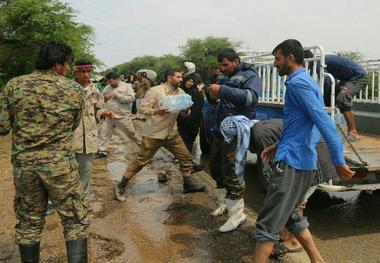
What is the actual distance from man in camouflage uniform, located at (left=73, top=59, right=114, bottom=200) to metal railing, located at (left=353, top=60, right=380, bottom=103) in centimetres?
424

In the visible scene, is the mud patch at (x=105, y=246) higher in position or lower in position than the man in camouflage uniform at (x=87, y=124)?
lower

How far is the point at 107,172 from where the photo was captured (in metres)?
7.09

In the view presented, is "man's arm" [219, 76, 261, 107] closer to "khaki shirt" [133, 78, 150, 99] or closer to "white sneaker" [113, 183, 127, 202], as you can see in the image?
"white sneaker" [113, 183, 127, 202]

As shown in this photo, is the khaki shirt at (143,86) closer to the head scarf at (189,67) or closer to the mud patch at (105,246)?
the head scarf at (189,67)

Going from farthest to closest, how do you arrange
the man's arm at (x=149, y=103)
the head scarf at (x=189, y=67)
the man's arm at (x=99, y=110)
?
the head scarf at (x=189, y=67) → the man's arm at (x=149, y=103) → the man's arm at (x=99, y=110)

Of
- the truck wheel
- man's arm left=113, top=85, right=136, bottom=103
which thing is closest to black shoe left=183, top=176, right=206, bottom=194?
the truck wheel

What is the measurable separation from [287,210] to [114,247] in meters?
1.78

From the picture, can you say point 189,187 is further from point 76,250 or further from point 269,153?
point 76,250

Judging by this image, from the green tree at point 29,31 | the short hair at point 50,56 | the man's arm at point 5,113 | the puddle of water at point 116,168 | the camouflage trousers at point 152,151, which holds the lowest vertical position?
the puddle of water at point 116,168

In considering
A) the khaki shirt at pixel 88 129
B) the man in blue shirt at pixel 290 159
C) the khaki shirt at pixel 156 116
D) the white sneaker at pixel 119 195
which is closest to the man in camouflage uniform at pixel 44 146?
the khaki shirt at pixel 88 129

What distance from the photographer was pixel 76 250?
123 inches

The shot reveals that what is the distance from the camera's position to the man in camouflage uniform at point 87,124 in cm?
439

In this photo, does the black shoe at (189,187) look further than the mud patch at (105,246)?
Yes

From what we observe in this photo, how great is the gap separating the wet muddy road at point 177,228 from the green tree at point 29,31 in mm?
8679
